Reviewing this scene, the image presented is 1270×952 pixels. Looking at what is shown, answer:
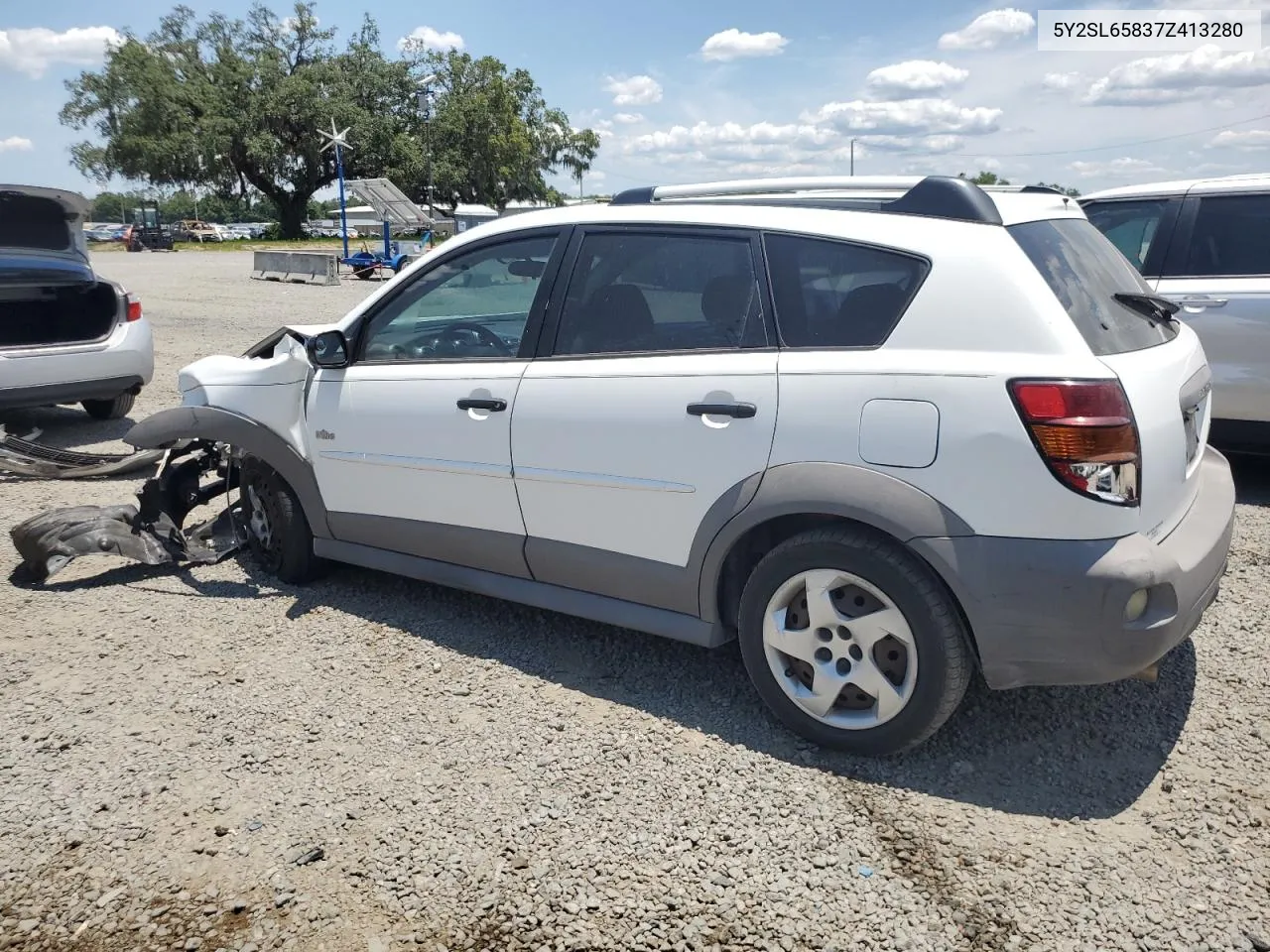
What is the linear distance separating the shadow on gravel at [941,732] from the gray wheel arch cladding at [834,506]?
0.64 meters

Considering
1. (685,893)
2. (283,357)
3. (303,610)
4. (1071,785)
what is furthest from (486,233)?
(1071,785)

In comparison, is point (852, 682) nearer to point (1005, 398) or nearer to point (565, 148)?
point (1005, 398)

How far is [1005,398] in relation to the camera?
2.73 metres

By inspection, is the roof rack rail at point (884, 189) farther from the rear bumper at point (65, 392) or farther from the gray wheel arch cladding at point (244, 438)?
the rear bumper at point (65, 392)

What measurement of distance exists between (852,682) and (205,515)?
14.9 ft

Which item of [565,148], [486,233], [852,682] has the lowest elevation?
[852,682]

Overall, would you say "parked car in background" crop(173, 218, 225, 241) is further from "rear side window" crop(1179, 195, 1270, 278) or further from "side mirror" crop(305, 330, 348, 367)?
"rear side window" crop(1179, 195, 1270, 278)

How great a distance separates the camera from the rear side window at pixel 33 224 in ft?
25.9

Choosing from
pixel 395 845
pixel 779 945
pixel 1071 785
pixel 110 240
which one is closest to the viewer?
pixel 779 945

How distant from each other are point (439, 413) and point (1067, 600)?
8.05ft

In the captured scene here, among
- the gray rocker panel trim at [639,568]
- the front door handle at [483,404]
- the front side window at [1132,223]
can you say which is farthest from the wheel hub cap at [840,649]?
the front side window at [1132,223]

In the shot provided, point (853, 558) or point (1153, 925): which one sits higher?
point (853, 558)

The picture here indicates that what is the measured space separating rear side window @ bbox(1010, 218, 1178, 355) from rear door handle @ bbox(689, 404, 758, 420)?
97 cm

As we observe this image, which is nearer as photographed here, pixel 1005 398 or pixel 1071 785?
pixel 1005 398
